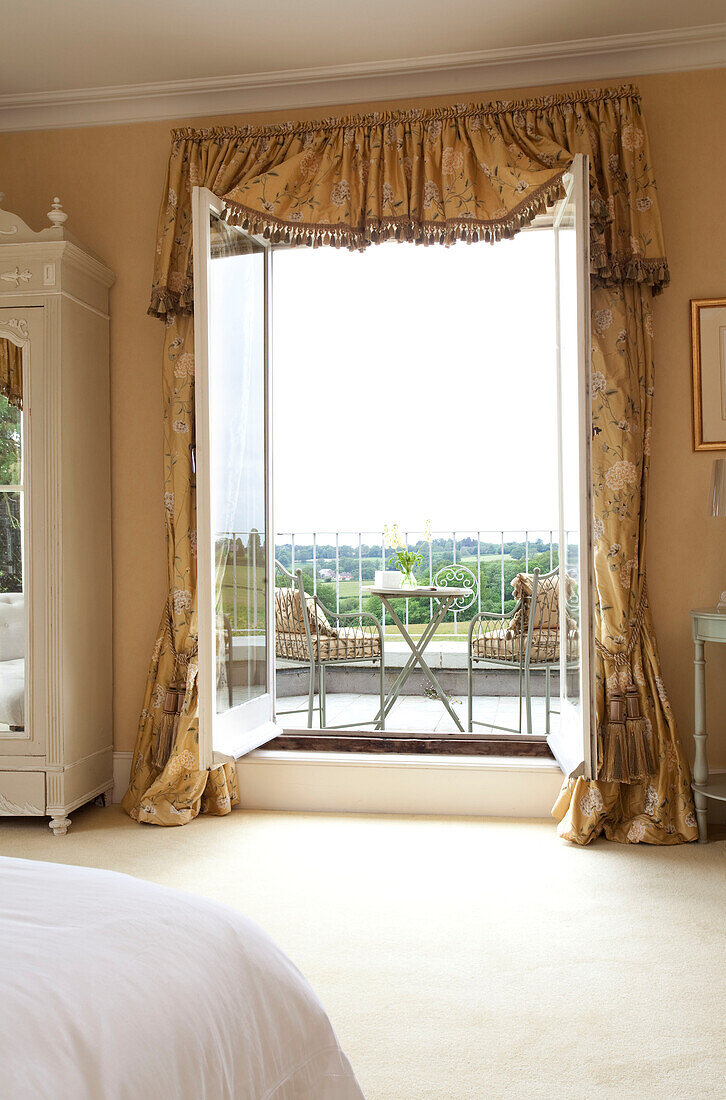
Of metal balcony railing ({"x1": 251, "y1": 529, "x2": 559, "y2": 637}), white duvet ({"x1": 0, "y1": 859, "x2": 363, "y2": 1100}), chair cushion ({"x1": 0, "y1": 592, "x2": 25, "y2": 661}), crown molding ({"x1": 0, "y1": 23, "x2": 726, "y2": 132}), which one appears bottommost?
white duvet ({"x1": 0, "y1": 859, "x2": 363, "y2": 1100})

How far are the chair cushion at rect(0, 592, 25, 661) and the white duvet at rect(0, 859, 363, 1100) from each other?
8.02ft

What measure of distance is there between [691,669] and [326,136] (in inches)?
99.5

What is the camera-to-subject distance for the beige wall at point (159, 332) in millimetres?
3438

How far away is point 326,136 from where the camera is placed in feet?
11.7

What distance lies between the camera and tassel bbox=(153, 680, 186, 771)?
3.63 m

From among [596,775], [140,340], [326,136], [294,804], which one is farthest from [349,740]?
[326,136]

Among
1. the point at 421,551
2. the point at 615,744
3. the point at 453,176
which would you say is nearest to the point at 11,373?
the point at 453,176

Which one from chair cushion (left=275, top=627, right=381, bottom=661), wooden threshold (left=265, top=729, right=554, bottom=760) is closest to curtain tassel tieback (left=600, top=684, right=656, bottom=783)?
wooden threshold (left=265, top=729, right=554, bottom=760)

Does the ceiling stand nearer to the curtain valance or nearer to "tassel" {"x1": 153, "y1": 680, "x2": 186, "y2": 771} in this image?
the curtain valance

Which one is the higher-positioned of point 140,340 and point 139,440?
point 140,340

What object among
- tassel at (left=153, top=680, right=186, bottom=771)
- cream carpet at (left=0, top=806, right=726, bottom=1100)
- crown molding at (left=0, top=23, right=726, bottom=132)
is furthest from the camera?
tassel at (left=153, top=680, right=186, bottom=771)

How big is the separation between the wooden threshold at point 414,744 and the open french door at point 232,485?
0.69 ft

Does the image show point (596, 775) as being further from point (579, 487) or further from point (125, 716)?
point (125, 716)

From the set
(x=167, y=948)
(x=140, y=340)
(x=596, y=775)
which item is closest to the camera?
(x=167, y=948)
